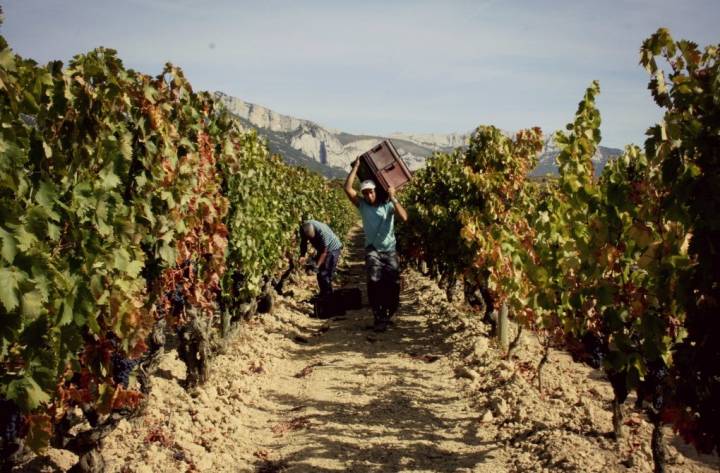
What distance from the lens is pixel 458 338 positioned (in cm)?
820

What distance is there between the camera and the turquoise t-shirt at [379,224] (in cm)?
832

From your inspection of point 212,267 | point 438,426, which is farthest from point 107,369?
point 438,426

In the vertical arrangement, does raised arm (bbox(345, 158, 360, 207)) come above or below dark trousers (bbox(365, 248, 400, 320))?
above

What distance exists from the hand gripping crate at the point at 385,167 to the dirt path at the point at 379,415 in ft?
7.72

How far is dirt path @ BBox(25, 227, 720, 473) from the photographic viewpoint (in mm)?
4500

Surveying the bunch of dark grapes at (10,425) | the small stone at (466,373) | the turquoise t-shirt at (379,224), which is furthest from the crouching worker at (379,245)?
the bunch of dark grapes at (10,425)

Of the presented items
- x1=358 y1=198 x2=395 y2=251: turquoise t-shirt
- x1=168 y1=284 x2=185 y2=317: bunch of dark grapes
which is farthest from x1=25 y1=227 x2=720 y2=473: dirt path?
x1=358 y1=198 x2=395 y2=251: turquoise t-shirt

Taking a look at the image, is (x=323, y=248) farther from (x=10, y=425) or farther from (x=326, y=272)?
(x=10, y=425)

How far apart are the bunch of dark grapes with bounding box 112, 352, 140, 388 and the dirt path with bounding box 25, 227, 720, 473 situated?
0.61 m

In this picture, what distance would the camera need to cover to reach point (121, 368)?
4164mm

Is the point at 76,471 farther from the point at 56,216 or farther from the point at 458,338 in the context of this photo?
the point at 458,338

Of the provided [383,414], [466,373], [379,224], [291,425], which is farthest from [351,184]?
[291,425]

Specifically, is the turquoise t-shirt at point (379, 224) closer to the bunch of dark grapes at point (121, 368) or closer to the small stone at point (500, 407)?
the small stone at point (500, 407)

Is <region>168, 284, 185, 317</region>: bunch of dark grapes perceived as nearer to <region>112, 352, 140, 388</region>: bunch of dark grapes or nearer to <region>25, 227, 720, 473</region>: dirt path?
<region>25, 227, 720, 473</region>: dirt path
